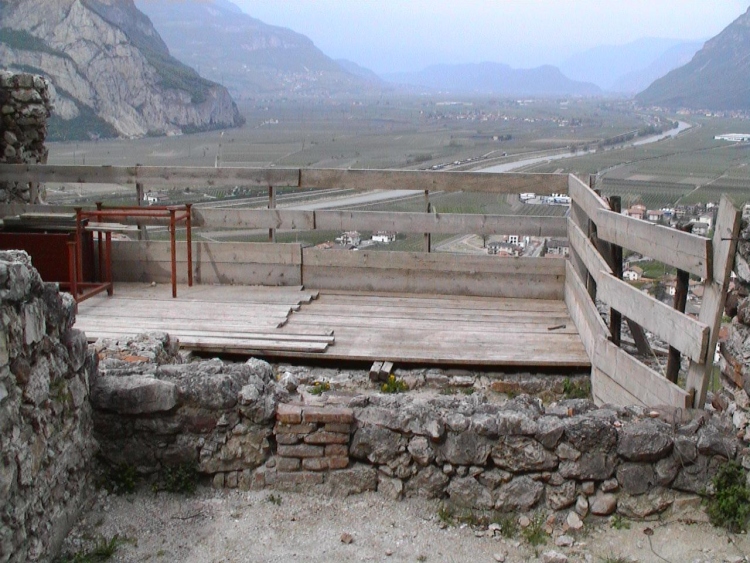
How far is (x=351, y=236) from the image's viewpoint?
955cm

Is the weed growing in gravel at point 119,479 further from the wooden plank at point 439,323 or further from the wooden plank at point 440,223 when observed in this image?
the wooden plank at point 440,223

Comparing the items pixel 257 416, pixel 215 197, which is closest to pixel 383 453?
pixel 257 416

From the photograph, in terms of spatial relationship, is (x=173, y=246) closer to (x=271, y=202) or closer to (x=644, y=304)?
(x=271, y=202)

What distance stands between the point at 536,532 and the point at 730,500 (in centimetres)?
115

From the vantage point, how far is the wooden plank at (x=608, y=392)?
6219 millimetres

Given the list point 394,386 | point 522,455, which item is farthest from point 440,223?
point 522,455

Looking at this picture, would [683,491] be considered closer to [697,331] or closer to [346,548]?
[697,331]

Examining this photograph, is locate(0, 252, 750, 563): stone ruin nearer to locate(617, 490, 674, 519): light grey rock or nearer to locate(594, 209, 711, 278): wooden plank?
locate(617, 490, 674, 519): light grey rock

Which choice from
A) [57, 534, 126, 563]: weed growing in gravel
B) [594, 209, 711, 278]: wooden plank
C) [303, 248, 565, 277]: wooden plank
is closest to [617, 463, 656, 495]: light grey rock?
[594, 209, 711, 278]: wooden plank

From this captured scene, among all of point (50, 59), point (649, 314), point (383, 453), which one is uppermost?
point (50, 59)

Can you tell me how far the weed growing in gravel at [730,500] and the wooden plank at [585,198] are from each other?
2.99 m

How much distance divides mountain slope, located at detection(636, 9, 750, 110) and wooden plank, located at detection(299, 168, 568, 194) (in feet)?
80.8

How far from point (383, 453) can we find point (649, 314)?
2.12m

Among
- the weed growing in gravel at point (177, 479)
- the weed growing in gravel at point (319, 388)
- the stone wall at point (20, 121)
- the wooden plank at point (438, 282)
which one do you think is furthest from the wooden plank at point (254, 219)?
the weed growing in gravel at point (177, 479)
